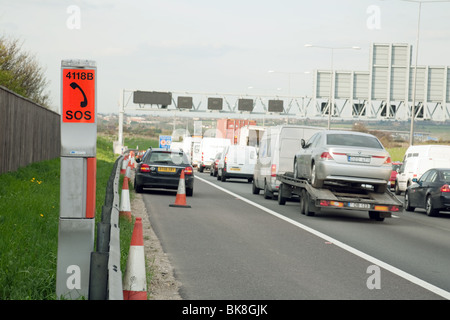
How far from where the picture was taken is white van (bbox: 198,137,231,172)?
5153cm

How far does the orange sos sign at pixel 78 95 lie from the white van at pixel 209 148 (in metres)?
44.5

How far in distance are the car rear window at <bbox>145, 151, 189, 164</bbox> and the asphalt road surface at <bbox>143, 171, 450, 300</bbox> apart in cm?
443

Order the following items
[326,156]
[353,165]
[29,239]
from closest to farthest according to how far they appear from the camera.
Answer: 1. [29,239]
2. [353,165]
3. [326,156]

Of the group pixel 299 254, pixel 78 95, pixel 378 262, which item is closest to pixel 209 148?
pixel 299 254

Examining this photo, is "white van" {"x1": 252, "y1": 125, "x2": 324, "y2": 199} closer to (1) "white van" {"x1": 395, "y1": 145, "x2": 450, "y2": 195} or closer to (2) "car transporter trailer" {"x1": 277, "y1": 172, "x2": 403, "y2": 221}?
(2) "car transporter trailer" {"x1": 277, "y1": 172, "x2": 403, "y2": 221}

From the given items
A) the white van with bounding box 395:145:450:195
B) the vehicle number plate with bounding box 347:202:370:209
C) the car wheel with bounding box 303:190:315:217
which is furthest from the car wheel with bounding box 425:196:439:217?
the white van with bounding box 395:145:450:195

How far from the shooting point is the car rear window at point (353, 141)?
19078mm

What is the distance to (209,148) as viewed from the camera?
51.8m

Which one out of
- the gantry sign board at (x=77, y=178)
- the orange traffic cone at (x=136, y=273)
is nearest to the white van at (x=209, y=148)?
the orange traffic cone at (x=136, y=273)

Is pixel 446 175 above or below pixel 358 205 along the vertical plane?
above

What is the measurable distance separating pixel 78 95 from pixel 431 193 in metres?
17.8

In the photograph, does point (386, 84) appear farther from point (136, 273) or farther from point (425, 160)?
point (136, 273)
